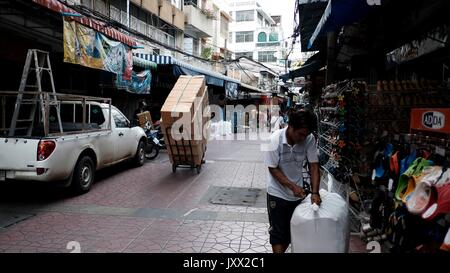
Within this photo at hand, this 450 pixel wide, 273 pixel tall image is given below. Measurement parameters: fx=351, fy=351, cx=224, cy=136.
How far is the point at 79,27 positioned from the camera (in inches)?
293

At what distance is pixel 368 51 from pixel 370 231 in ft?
13.9

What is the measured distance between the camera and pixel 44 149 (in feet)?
19.2

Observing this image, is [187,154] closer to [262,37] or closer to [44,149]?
[44,149]

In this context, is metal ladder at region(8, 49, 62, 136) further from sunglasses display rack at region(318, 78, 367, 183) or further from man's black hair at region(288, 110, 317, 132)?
sunglasses display rack at region(318, 78, 367, 183)

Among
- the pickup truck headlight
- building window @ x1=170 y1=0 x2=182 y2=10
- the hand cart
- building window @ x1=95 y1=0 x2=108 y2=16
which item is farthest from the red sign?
building window @ x1=170 y1=0 x2=182 y2=10

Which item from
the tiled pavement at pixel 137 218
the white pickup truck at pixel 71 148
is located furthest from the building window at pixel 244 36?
the tiled pavement at pixel 137 218

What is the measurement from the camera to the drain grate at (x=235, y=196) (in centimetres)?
643

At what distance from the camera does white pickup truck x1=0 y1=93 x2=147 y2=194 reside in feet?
19.2

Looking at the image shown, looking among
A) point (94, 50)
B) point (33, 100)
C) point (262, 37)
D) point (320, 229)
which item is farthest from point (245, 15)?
point (320, 229)

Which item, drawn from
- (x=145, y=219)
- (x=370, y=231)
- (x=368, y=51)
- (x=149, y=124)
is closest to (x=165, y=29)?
(x=149, y=124)

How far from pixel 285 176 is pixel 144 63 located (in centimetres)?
1029

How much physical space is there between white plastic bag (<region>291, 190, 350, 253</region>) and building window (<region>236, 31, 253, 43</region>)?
50.2 meters

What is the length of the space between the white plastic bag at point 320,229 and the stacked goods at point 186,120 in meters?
5.28
